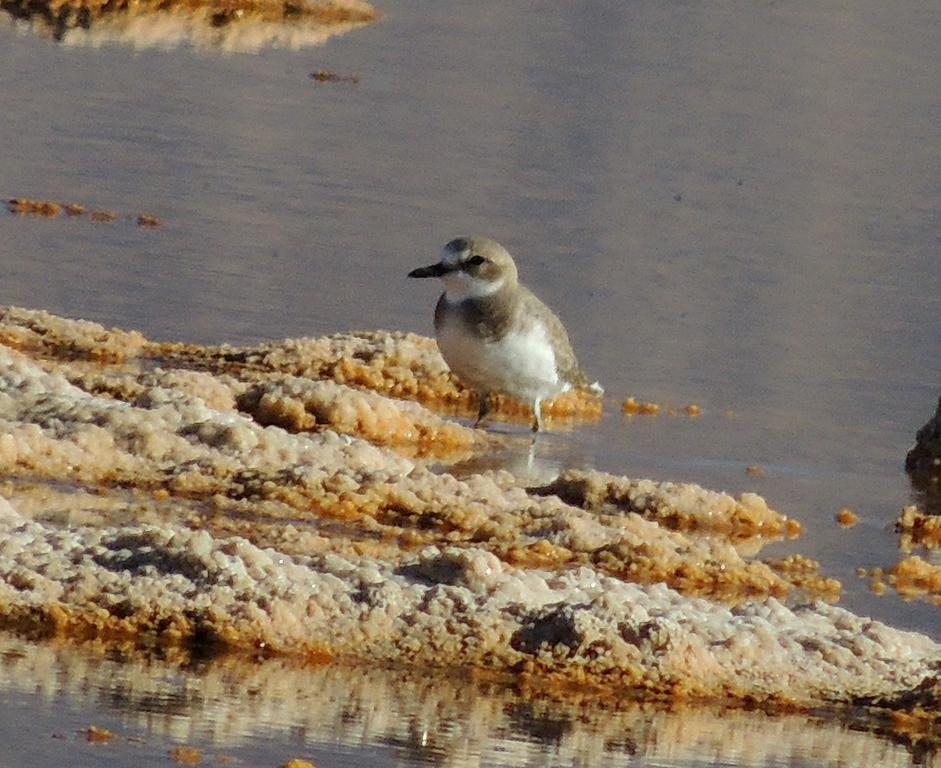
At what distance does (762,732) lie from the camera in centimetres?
660

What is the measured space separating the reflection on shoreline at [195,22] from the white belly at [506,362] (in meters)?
14.7

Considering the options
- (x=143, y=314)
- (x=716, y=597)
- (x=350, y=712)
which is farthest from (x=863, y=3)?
(x=350, y=712)

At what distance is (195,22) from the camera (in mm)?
28625

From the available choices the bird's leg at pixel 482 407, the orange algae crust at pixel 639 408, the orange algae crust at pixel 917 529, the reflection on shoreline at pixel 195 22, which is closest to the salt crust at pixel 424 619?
the orange algae crust at pixel 917 529

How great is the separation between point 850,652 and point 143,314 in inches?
276

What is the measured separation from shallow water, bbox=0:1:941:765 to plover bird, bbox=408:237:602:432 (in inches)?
13.0

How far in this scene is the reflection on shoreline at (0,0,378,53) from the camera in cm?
2672

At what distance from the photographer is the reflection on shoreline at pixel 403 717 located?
19.6 feet

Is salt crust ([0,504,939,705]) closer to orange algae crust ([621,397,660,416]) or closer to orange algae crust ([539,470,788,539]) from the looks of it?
orange algae crust ([539,470,788,539])

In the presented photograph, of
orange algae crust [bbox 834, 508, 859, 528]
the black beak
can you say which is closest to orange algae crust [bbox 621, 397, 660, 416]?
the black beak

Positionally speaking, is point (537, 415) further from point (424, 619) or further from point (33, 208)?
point (33, 208)

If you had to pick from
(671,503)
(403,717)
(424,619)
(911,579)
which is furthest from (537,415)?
(403,717)

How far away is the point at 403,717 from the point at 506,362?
220 inches

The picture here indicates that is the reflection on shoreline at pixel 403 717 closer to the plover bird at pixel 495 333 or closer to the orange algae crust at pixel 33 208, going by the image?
the plover bird at pixel 495 333
